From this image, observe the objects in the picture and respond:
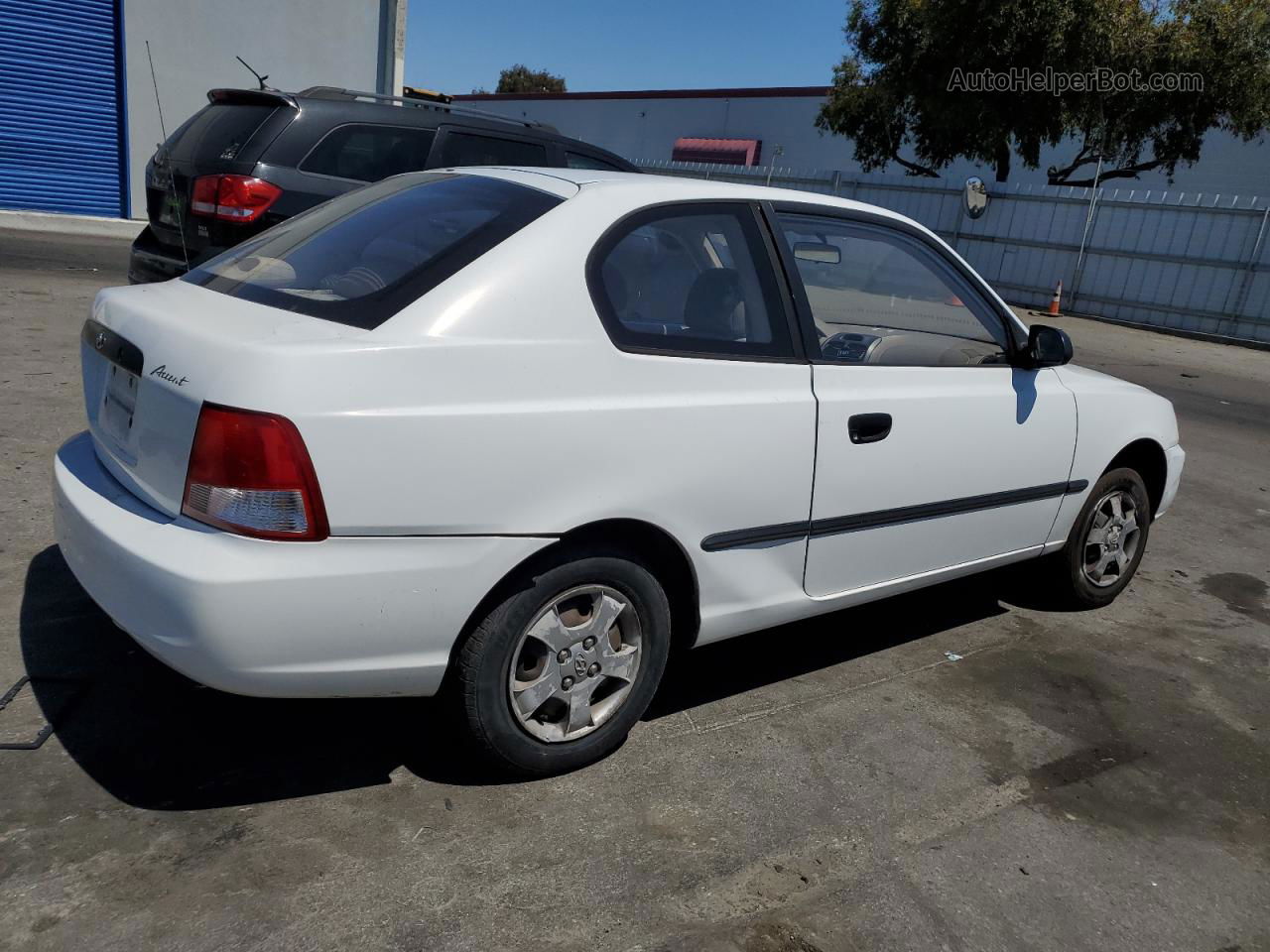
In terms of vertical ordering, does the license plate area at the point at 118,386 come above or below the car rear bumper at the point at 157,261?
above

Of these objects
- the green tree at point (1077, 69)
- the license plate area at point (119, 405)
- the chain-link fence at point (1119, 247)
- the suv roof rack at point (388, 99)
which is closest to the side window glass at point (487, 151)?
the suv roof rack at point (388, 99)

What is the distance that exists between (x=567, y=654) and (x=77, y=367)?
563 cm

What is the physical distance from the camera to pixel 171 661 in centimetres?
252

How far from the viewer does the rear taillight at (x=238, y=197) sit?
20.8 feet

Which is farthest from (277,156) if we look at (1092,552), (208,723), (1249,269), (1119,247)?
(1119,247)

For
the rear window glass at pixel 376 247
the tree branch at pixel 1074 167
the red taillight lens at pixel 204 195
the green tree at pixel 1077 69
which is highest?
the green tree at pixel 1077 69

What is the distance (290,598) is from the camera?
8.01 feet

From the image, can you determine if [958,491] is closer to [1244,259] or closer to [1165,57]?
[1244,259]

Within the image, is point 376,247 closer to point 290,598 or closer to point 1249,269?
point 290,598

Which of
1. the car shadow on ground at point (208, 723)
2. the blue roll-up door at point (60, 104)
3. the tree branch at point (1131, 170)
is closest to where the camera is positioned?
the car shadow on ground at point (208, 723)

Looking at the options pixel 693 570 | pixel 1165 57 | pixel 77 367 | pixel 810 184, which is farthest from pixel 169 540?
pixel 1165 57

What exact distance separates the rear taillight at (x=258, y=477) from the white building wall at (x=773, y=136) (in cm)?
2069

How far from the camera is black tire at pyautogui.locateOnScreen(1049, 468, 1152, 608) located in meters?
4.52

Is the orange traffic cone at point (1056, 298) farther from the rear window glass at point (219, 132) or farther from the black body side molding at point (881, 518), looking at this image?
the black body side molding at point (881, 518)
